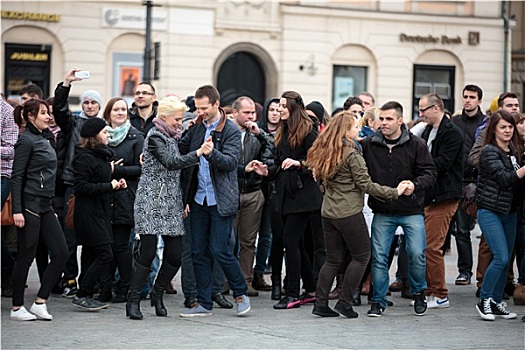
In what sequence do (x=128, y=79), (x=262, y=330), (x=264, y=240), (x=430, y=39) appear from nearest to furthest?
(x=262, y=330) < (x=264, y=240) < (x=128, y=79) < (x=430, y=39)

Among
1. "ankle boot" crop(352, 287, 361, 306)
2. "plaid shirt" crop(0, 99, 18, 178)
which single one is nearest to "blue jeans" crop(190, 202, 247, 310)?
"ankle boot" crop(352, 287, 361, 306)

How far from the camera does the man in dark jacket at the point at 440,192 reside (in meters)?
10.8

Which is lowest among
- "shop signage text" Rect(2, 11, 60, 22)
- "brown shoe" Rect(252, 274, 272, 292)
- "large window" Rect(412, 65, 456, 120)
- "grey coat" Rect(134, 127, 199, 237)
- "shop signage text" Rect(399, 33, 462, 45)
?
"brown shoe" Rect(252, 274, 272, 292)

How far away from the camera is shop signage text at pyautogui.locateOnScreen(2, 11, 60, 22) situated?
95.2 feet

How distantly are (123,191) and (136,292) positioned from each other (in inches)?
50.6

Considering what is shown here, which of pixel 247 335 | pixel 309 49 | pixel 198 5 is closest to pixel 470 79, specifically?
pixel 309 49

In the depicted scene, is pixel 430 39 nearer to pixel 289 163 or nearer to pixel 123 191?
pixel 289 163

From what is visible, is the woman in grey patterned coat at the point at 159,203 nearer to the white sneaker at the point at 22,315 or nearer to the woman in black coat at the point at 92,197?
the woman in black coat at the point at 92,197

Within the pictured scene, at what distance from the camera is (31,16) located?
29.3 metres

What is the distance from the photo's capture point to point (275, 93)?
109 feet

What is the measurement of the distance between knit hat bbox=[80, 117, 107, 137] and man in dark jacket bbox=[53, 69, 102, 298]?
0.57 meters

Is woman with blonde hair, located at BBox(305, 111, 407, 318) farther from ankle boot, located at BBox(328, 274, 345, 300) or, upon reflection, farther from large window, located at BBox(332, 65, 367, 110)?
large window, located at BBox(332, 65, 367, 110)

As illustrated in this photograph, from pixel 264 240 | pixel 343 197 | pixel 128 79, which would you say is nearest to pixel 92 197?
pixel 343 197

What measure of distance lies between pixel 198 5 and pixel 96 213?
2170 centimetres
